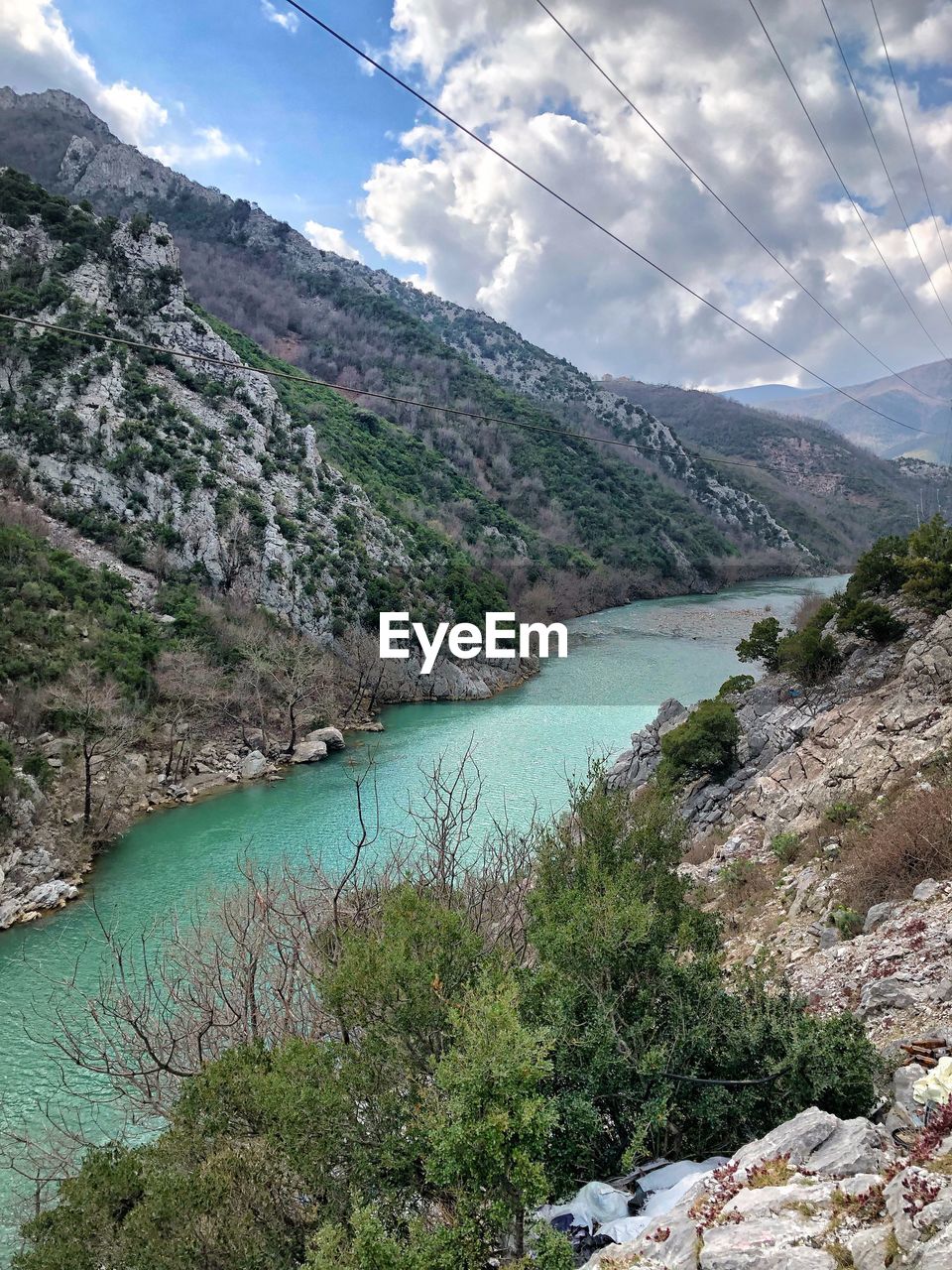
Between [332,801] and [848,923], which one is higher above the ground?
[848,923]

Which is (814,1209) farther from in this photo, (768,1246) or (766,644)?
(766,644)

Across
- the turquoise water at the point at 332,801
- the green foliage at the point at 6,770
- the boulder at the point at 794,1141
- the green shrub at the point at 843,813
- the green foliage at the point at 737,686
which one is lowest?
the turquoise water at the point at 332,801

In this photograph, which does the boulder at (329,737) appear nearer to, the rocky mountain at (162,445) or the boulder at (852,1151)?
the rocky mountain at (162,445)

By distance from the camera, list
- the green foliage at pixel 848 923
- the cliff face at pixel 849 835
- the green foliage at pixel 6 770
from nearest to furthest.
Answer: the cliff face at pixel 849 835, the green foliage at pixel 848 923, the green foliage at pixel 6 770

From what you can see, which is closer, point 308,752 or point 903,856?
point 903,856

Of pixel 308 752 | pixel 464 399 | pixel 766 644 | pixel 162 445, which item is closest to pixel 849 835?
pixel 766 644

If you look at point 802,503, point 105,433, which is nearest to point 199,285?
point 105,433

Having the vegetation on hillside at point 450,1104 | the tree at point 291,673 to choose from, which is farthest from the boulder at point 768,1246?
the tree at point 291,673
